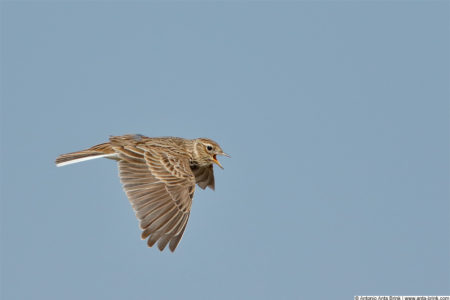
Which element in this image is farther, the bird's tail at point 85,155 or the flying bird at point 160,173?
the bird's tail at point 85,155

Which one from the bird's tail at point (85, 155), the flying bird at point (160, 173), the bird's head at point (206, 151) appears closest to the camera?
the flying bird at point (160, 173)

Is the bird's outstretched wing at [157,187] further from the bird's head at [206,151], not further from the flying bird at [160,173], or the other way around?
the bird's head at [206,151]

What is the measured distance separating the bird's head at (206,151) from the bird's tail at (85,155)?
203cm

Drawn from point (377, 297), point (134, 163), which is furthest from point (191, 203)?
point (377, 297)

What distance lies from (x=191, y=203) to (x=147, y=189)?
89 centimetres

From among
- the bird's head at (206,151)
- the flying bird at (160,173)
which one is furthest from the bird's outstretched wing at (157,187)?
the bird's head at (206,151)

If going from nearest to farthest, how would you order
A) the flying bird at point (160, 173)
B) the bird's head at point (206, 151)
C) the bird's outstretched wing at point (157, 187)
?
1. the bird's outstretched wing at point (157, 187)
2. the flying bird at point (160, 173)
3. the bird's head at point (206, 151)

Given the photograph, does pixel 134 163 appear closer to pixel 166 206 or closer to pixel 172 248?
pixel 166 206

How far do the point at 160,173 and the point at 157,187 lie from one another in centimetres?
54

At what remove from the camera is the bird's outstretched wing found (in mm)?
12508

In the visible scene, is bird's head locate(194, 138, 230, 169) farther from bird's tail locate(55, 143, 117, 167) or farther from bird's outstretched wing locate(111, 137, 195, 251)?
bird's tail locate(55, 143, 117, 167)

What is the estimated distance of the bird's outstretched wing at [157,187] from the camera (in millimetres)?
12508

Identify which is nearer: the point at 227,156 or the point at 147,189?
the point at 147,189

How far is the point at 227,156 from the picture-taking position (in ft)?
51.2
